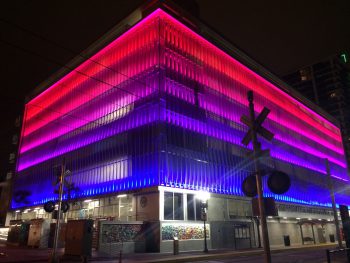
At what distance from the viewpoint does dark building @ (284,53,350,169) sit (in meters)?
101

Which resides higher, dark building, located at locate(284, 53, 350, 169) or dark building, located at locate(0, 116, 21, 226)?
dark building, located at locate(284, 53, 350, 169)

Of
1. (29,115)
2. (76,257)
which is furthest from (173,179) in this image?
(29,115)

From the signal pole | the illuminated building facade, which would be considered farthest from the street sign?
the illuminated building facade

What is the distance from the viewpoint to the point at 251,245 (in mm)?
35281

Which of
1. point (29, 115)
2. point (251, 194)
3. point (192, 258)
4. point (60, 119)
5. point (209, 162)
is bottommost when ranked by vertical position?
point (192, 258)

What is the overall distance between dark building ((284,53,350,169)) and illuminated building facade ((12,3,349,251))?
58.1 metres

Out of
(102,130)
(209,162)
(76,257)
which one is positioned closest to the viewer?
(76,257)

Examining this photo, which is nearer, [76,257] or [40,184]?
[76,257]

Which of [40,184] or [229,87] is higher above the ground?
[229,87]

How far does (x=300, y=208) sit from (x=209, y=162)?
24569 millimetres

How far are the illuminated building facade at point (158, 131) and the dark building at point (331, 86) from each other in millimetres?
58100

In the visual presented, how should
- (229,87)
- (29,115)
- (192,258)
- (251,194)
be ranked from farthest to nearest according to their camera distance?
(29,115) < (229,87) < (192,258) < (251,194)

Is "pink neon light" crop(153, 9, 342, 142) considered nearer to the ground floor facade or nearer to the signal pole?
the ground floor facade

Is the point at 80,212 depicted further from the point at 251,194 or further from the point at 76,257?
the point at 251,194
